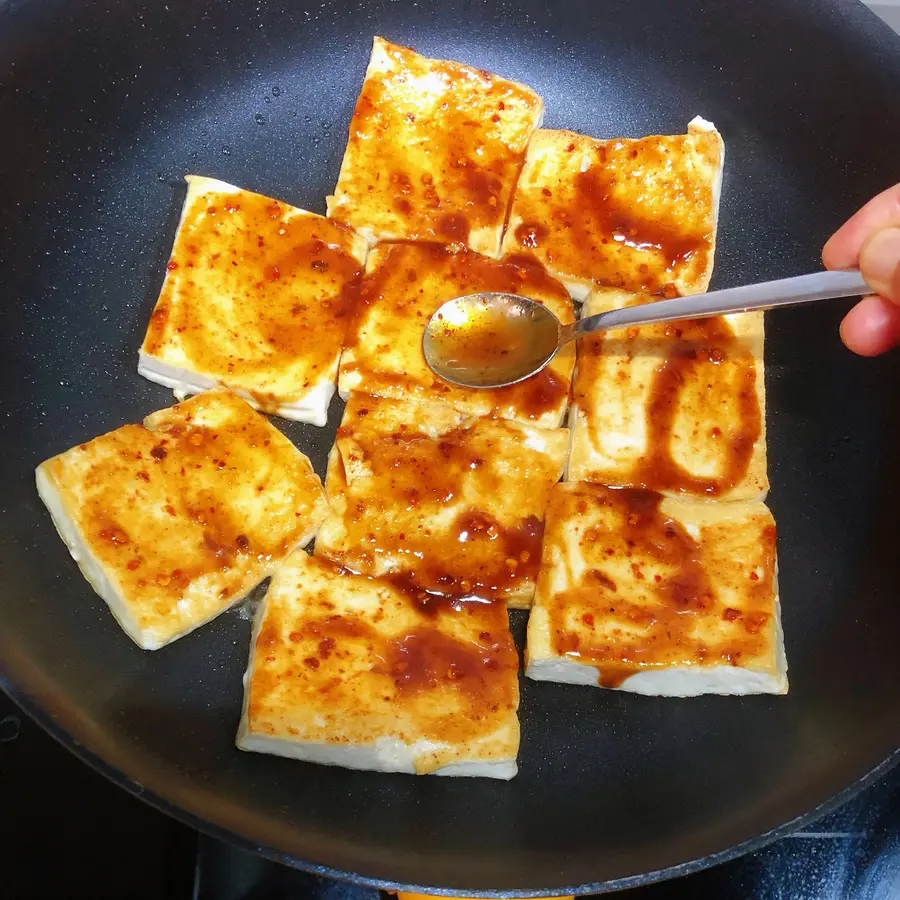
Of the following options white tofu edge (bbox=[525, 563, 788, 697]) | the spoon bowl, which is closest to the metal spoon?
the spoon bowl

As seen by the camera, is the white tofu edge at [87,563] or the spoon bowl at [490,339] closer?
the white tofu edge at [87,563]

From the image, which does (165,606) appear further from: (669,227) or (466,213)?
(669,227)

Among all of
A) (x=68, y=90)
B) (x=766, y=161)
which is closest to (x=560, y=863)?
(x=766, y=161)

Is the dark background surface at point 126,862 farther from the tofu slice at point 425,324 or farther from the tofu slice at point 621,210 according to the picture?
the tofu slice at point 621,210

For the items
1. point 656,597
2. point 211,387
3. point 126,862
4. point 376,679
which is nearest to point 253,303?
point 211,387

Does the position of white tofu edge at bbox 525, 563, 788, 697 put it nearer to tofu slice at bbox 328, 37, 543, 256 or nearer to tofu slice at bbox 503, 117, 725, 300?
tofu slice at bbox 503, 117, 725, 300

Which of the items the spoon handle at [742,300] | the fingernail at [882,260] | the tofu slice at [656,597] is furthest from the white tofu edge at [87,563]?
the fingernail at [882,260]
